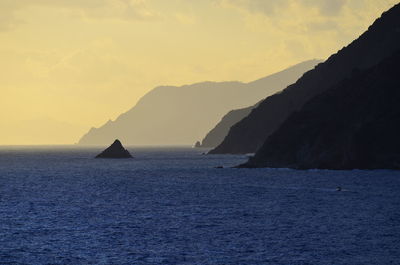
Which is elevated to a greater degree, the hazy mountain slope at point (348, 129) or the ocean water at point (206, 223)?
the hazy mountain slope at point (348, 129)

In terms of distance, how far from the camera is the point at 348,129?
6245 inches

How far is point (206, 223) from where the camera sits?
230 feet

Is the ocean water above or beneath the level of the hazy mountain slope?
beneath

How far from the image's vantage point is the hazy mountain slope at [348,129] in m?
149

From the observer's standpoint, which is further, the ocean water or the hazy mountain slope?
the hazy mountain slope

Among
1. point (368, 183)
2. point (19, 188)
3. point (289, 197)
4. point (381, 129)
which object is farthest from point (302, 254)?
point (381, 129)

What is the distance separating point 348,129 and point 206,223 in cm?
9690

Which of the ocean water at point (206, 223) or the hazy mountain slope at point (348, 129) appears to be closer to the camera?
the ocean water at point (206, 223)

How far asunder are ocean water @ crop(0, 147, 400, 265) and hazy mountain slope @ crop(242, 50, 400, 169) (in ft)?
71.5

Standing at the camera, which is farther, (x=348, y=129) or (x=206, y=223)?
(x=348, y=129)

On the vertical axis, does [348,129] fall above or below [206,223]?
above

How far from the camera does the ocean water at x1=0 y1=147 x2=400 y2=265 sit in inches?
2020

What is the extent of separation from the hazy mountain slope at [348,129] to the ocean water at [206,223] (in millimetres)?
21804

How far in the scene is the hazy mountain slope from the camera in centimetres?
14900
